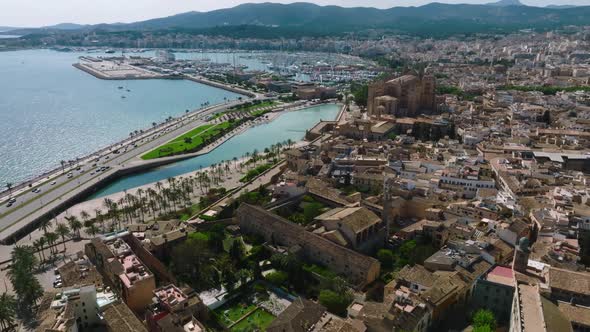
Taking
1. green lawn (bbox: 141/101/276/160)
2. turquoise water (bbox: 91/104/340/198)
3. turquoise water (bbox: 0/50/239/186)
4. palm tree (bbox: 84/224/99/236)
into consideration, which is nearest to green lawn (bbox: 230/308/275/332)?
palm tree (bbox: 84/224/99/236)

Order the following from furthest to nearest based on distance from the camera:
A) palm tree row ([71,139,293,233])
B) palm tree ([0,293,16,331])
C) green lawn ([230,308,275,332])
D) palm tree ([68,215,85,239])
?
palm tree row ([71,139,293,233]) → palm tree ([68,215,85,239]) → green lawn ([230,308,275,332]) → palm tree ([0,293,16,331])

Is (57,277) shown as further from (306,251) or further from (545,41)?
(545,41)

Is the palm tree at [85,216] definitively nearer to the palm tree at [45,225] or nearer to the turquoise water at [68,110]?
the palm tree at [45,225]

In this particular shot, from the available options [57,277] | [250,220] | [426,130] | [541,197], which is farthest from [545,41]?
[57,277]

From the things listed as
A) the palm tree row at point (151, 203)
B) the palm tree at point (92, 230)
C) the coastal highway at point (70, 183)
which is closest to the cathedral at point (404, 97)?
the coastal highway at point (70, 183)

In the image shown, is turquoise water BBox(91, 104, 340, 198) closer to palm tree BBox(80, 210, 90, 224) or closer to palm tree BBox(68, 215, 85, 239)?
palm tree BBox(80, 210, 90, 224)

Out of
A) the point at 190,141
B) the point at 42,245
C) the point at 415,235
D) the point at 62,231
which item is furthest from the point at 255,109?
the point at 415,235

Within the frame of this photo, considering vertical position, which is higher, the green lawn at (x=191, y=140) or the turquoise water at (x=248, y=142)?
the green lawn at (x=191, y=140)

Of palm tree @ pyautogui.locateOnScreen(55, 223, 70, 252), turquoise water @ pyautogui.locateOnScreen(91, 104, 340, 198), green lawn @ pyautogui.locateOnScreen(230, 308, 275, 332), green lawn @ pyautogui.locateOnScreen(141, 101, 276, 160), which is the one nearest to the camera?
green lawn @ pyautogui.locateOnScreen(230, 308, 275, 332)
